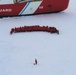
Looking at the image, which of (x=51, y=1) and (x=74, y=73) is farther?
(x=51, y=1)

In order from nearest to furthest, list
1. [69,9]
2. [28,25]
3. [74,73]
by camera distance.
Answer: [74,73]
[28,25]
[69,9]

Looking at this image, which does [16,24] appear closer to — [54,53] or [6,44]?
[6,44]

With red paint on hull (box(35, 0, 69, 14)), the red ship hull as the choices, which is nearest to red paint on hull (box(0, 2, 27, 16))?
the red ship hull

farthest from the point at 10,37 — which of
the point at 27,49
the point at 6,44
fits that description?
the point at 27,49

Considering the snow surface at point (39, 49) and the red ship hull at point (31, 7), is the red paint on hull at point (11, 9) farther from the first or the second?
the snow surface at point (39, 49)

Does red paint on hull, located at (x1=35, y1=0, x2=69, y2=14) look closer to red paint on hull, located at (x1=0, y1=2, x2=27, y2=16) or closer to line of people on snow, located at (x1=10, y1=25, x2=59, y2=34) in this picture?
red paint on hull, located at (x1=0, y1=2, x2=27, y2=16)

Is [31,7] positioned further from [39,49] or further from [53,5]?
[39,49]

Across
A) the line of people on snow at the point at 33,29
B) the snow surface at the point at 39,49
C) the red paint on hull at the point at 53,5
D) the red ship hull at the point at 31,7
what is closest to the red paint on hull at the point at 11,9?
the red ship hull at the point at 31,7

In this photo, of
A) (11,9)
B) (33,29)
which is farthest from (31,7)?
(33,29)
